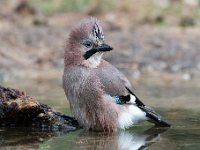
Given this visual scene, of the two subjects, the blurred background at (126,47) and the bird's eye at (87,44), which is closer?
the bird's eye at (87,44)

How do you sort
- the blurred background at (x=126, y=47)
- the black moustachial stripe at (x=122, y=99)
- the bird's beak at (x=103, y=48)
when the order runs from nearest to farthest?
the bird's beak at (x=103, y=48)
the black moustachial stripe at (x=122, y=99)
the blurred background at (x=126, y=47)

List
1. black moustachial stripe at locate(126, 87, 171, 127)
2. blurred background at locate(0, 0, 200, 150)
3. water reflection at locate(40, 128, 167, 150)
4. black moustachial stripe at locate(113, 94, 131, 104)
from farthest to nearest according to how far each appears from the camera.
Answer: blurred background at locate(0, 0, 200, 150), black moustachial stripe at locate(126, 87, 171, 127), black moustachial stripe at locate(113, 94, 131, 104), water reflection at locate(40, 128, 167, 150)

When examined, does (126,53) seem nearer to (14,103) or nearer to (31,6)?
(31,6)

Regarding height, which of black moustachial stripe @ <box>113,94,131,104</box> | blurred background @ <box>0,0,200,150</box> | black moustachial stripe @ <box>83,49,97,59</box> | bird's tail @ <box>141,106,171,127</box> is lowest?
bird's tail @ <box>141,106,171,127</box>

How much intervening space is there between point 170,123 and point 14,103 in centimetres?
185

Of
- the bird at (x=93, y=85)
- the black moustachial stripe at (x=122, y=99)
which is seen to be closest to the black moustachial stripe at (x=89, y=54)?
the bird at (x=93, y=85)

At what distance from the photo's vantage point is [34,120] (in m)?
8.45

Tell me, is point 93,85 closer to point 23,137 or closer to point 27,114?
point 27,114

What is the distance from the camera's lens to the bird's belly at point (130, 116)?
8367mm

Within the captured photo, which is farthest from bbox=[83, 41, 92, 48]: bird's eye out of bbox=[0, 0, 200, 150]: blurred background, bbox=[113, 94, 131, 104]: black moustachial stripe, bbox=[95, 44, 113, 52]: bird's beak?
bbox=[0, 0, 200, 150]: blurred background

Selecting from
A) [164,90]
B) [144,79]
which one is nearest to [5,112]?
[164,90]

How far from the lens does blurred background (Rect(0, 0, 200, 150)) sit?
11266 mm

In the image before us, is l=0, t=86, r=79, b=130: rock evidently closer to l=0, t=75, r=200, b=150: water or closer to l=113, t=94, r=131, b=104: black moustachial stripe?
l=0, t=75, r=200, b=150: water

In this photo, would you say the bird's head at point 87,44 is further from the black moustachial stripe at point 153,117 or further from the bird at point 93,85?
the black moustachial stripe at point 153,117
